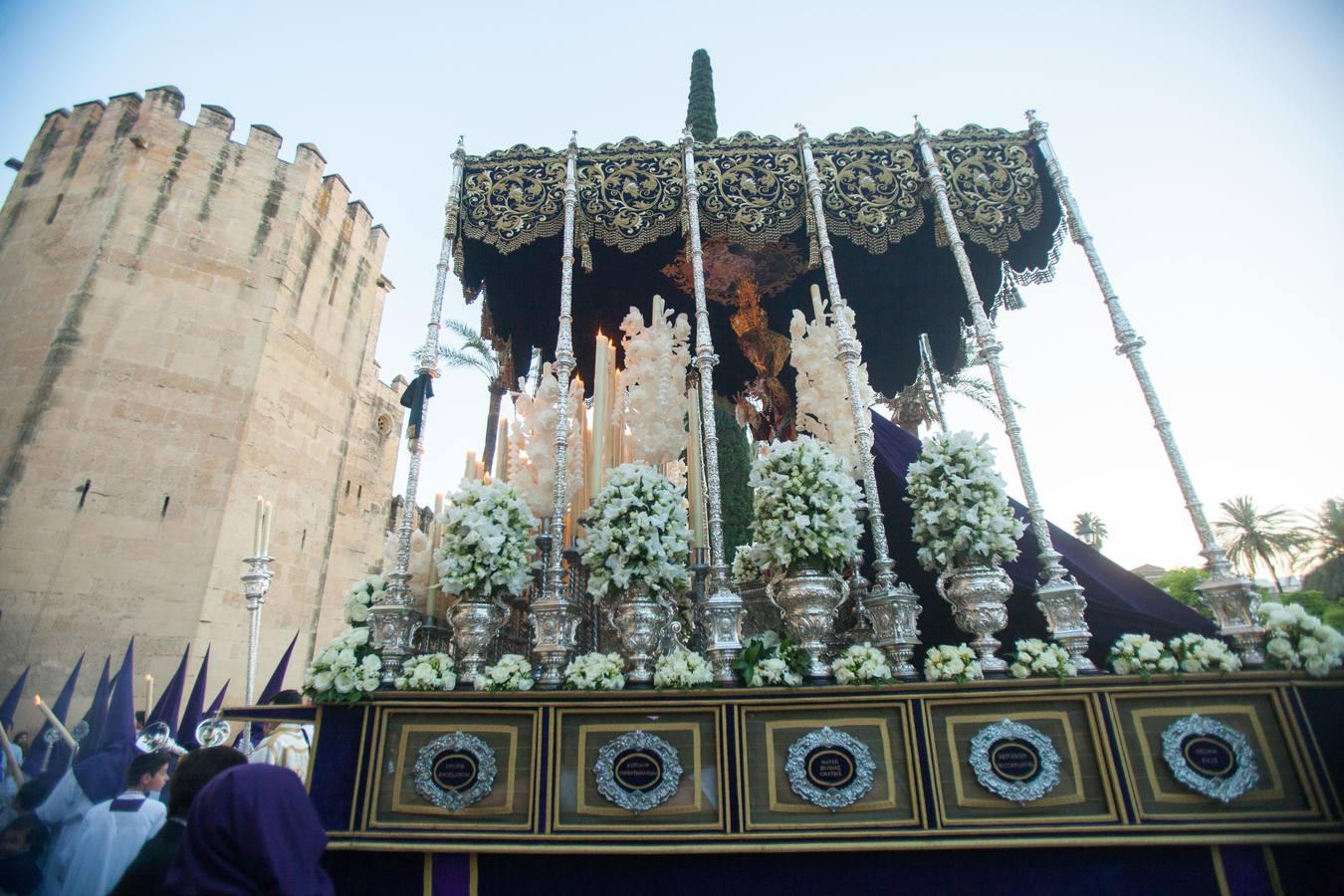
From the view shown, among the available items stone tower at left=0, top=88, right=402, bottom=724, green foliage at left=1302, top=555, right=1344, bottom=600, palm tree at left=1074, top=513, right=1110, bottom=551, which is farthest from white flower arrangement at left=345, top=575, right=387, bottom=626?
palm tree at left=1074, top=513, right=1110, bottom=551

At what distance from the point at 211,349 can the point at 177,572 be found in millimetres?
4962

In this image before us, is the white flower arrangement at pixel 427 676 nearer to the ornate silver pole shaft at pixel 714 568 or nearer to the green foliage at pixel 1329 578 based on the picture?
the ornate silver pole shaft at pixel 714 568

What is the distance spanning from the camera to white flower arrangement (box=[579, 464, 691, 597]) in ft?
14.4

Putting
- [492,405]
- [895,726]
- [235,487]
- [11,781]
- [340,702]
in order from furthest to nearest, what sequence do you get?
[492,405]
[235,487]
[11,781]
[340,702]
[895,726]

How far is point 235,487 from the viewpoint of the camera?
41.3ft

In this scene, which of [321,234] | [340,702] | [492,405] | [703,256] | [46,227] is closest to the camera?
[340,702]

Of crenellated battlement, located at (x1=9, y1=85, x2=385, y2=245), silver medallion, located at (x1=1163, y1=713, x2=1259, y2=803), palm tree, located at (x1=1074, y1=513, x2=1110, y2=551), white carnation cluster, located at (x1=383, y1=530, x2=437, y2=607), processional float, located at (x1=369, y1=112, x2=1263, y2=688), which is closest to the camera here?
silver medallion, located at (x1=1163, y1=713, x2=1259, y2=803)

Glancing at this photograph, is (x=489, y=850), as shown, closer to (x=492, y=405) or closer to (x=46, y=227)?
(x=492, y=405)

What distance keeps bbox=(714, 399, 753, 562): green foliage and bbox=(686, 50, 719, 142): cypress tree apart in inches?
202

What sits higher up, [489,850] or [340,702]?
[340,702]

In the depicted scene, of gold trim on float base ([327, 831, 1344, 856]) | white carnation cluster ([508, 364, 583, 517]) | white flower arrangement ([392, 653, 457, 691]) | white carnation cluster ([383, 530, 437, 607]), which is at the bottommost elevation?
gold trim on float base ([327, 831, 1344, 856])

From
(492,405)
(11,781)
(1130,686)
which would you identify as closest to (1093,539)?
(492,405)

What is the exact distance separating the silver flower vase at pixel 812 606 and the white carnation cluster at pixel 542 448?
238cm

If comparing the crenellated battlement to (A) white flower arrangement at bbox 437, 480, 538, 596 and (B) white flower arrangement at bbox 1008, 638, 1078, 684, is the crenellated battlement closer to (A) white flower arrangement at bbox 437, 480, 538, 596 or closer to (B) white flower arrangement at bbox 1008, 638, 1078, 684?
(A) white flower arrangement at bbox 437, 480, 538, 596
